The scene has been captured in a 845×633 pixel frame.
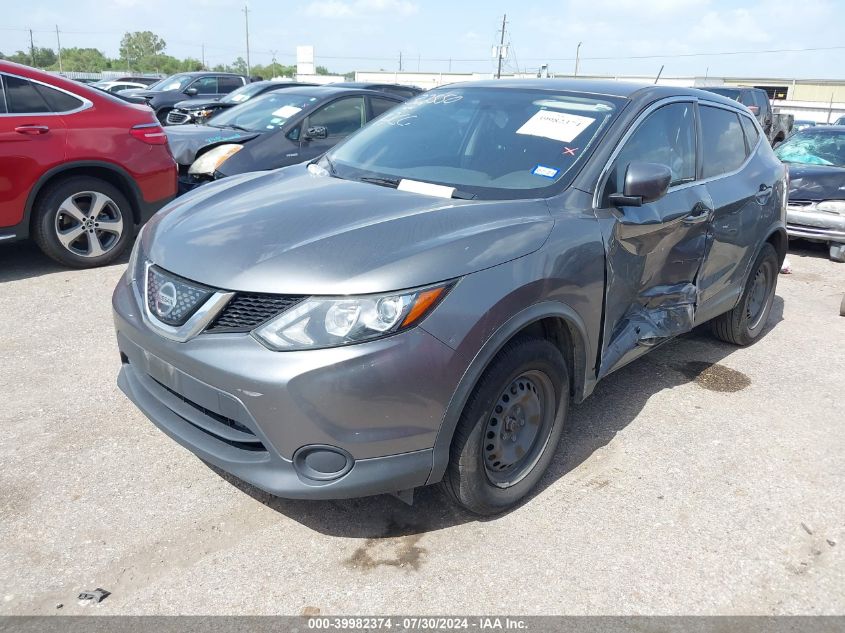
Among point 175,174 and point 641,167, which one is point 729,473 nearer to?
point 641,167

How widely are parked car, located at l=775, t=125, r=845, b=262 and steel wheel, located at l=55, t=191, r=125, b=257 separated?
6739 mm

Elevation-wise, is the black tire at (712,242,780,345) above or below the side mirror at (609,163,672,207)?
below

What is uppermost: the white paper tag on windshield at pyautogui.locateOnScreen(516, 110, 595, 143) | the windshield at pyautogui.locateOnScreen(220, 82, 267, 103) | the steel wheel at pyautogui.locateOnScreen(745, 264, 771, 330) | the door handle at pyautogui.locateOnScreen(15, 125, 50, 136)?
the windshield at pyautogui.locateOnScreen(220, 82, 267, 103)

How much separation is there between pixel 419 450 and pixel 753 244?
3.13 meters

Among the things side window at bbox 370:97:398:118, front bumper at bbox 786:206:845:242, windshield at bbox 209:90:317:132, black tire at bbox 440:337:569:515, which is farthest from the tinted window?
front bumper at bbox 786:206:845:242

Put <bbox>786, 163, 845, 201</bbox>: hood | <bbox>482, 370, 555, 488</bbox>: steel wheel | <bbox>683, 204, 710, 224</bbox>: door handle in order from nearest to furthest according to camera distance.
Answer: <bbox>482, 370, 555, 488</bbox>: steel wheel
<bbox>683, 204, 710, 224</bbox>: door handle
<bbox>786, 163, 845, 201</bbox>: hood

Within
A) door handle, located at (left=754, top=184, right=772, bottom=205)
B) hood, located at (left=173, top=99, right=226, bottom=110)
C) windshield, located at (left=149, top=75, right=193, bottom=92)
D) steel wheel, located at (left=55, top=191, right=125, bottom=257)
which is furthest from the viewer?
windshield, located at (left=149, top=75, right=193, bottom=92)

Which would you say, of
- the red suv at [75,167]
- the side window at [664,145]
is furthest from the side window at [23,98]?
the side window at [664,145]

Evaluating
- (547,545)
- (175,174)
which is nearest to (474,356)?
(547,545)

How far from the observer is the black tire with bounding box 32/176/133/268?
5.67m

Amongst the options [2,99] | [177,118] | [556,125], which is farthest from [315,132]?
[556,125]

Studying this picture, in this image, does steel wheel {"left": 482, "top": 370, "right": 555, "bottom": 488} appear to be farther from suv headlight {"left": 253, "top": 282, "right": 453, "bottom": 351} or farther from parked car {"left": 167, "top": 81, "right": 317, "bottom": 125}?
parked car {"left": 167, "top": 81, "right": 317, "bottom": 125}

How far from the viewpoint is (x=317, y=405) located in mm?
2283

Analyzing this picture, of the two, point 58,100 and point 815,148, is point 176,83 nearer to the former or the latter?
point 58,100
